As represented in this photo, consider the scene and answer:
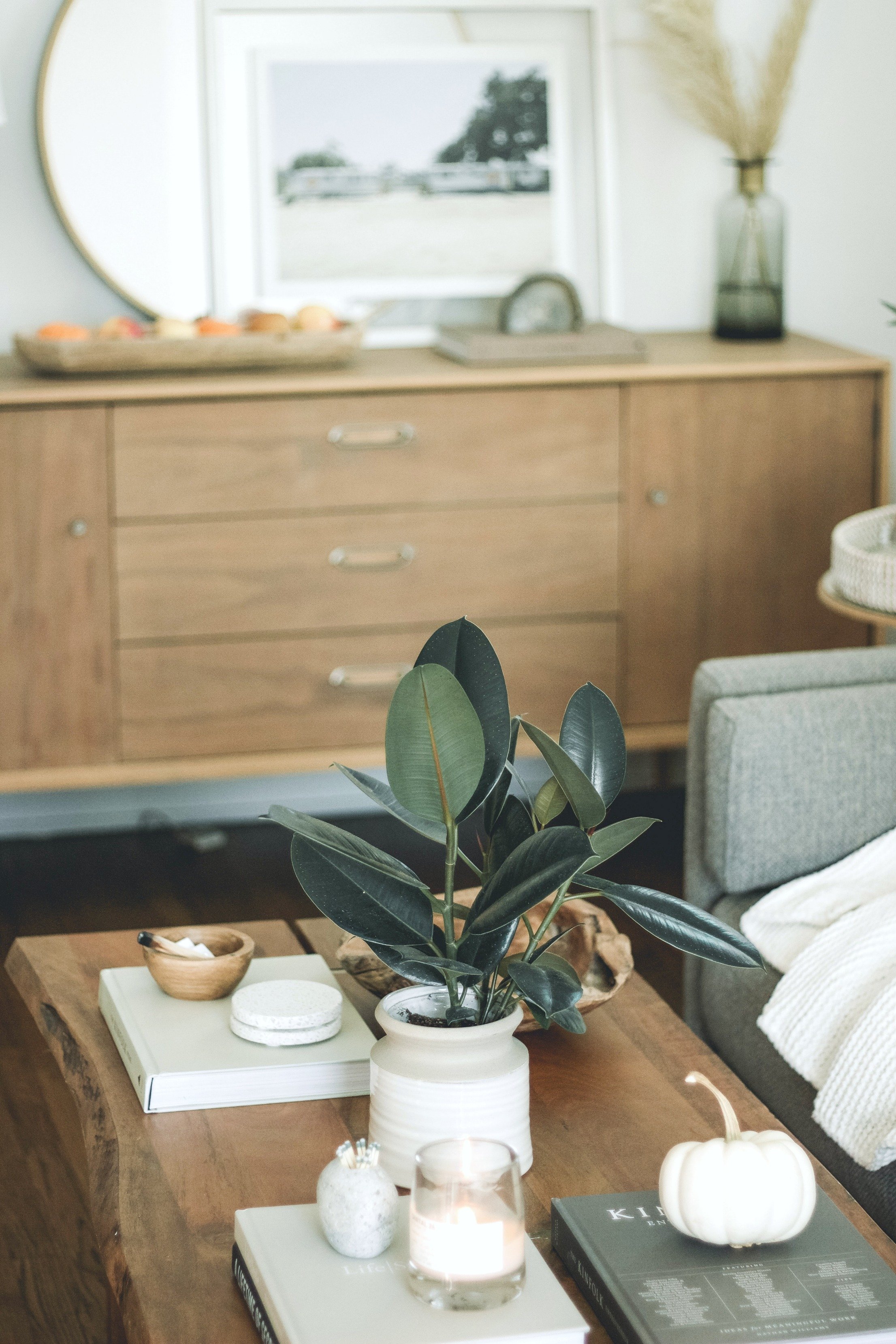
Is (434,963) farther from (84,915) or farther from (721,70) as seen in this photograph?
(721,70)

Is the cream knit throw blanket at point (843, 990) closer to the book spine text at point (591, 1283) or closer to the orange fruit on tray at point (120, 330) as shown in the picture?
the book spine text at point (591, 1283)

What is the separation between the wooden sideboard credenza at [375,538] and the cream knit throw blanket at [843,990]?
110 cm

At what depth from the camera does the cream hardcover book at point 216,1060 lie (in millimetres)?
1219

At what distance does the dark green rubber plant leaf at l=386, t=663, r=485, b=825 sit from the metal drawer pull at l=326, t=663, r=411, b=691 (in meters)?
1.74

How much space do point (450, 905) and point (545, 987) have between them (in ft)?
0.28

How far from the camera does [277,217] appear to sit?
300cm

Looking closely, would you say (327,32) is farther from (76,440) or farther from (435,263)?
(76,440)

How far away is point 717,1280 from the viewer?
974 mm

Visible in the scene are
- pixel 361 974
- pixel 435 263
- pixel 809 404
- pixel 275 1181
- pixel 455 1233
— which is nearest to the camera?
pixel 455 1233

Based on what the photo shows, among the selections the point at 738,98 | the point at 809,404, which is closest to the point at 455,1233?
the point at 809,404

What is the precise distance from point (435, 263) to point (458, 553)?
0.68 m

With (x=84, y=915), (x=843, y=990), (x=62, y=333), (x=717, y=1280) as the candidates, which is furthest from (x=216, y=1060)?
(x=62, y=333)

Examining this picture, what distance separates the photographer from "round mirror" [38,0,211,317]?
286 centimetres

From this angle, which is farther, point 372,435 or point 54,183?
point 54,183
